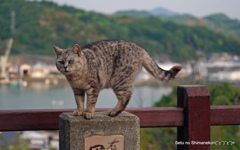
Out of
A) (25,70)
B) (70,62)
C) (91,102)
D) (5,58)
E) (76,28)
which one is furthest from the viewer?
(25,70)

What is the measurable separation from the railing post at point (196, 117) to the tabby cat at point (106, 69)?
23 centimetres

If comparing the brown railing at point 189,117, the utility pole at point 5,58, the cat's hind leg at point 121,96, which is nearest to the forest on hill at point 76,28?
the utility pole at point 5,58

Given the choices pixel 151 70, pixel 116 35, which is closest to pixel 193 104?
pixel 151 70

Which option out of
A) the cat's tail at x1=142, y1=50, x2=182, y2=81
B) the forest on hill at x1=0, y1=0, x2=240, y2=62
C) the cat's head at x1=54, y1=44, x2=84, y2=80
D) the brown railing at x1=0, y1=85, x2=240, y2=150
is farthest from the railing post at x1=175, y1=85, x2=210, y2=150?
the forest on hill at x1=0, y1=0, x2=240, y2=62

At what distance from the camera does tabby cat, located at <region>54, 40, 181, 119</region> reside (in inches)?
75.6

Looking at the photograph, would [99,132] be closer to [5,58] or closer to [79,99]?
[79,99]

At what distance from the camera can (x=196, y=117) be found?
7.47 feet

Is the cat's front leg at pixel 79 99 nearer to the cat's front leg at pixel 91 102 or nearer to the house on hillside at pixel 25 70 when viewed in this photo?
the cat's front leg at pixel 91 102

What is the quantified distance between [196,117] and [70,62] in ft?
3.07

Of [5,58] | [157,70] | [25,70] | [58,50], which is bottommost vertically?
[25,70]

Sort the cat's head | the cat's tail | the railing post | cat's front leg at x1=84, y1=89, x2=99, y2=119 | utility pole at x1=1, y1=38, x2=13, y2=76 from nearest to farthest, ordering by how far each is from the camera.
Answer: the cat's head, cat's front leg at x1=84, y1=89, x2=99, y2=119, the cat's tail, the railing post, utility pole at x1=1, y1=38, x2=13, y2=76

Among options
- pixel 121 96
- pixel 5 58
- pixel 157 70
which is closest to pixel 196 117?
pixel 157 70

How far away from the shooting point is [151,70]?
2186 mm

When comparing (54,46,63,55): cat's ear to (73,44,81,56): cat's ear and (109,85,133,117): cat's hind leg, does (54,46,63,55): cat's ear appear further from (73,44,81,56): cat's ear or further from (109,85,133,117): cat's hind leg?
(109,85,133,117): cat's hind leg
